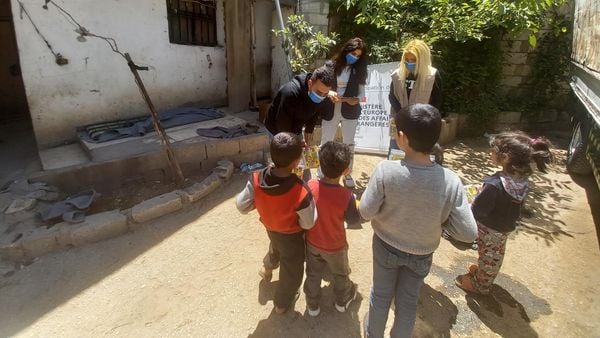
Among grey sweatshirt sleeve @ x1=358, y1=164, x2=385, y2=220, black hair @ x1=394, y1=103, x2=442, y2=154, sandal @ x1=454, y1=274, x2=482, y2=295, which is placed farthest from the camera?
sandal @ x1=454, y1=274, x2=482, y2=295

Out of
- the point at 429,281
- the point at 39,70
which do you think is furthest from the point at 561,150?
the point at 39,70

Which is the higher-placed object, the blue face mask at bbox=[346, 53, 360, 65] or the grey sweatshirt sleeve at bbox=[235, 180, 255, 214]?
the blue face mask at bbox=[346, 53, 360, 65]

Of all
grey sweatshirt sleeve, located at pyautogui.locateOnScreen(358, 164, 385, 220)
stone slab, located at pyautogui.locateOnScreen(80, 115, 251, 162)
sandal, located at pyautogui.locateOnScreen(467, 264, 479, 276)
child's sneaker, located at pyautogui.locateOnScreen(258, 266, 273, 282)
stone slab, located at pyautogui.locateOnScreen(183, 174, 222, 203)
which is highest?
grey sweatshirt sleeve, located at pyautogui.locateOnScreen(358, 164, 385, 220)

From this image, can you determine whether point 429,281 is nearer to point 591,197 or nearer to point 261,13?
point 591,197

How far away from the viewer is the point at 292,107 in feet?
9.95

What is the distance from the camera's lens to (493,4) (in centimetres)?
511

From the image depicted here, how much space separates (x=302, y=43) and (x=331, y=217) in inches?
164

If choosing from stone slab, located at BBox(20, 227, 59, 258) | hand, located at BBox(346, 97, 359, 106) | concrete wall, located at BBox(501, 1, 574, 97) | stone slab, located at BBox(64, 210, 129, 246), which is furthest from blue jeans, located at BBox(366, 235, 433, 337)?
concrete wall, located at BBox(501, 1, 574, 97)

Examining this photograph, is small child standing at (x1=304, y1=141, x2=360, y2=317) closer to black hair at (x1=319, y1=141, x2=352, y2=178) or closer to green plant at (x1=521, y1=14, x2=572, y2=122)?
black hair at (x1=319, y1=141, x2=352, y2=178)

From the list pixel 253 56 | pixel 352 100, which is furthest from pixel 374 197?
pixel 253 56

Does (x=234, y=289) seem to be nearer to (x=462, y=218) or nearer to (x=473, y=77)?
(x=462, y=218)

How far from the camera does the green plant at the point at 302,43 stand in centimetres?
547

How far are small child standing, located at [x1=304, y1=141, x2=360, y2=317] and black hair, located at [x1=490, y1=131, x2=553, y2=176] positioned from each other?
1.11 metres

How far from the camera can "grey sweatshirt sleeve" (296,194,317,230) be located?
6.87 ft
